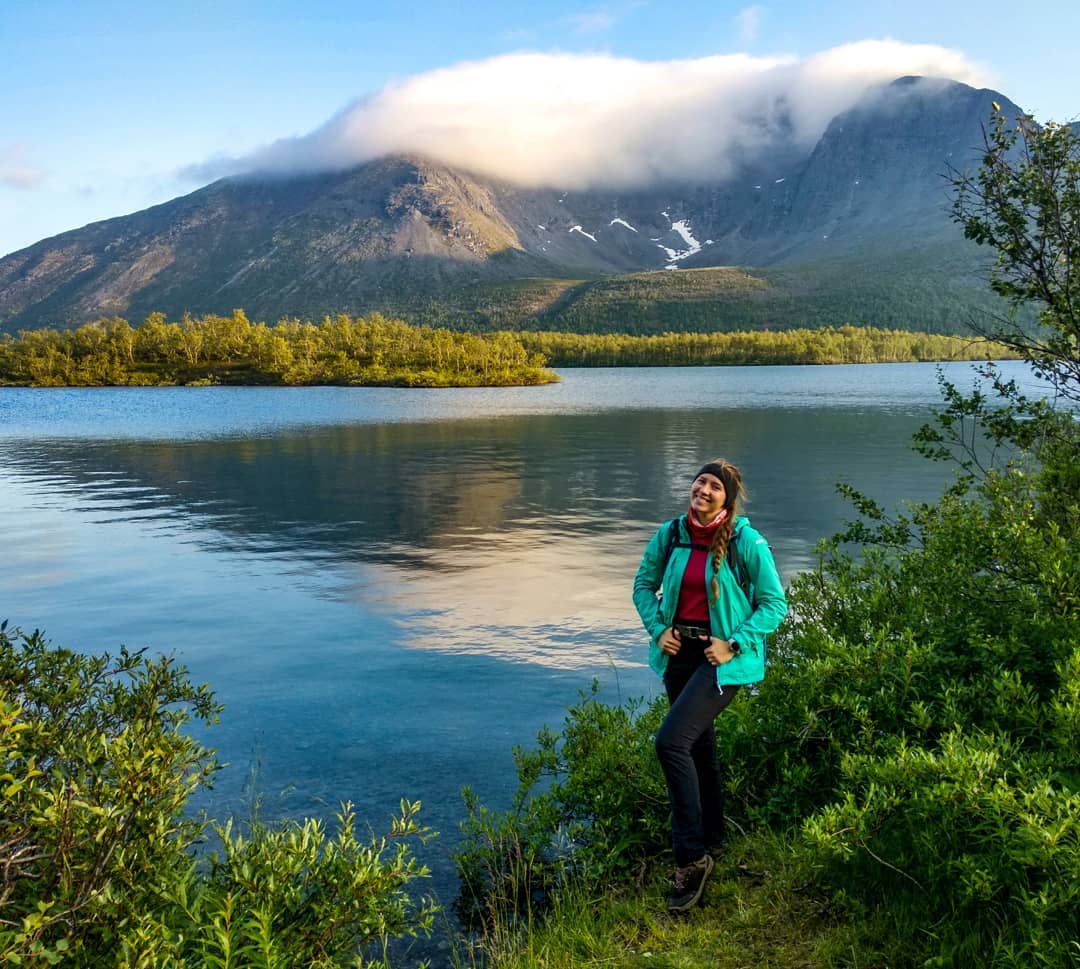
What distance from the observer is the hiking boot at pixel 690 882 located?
271 inches

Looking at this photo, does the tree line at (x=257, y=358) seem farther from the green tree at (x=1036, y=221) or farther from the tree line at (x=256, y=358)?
the green tree at (x=1036, y=221)

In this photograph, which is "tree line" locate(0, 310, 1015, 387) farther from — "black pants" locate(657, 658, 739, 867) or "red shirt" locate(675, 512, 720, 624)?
"black pants" locate(657, 658, 739, 867)

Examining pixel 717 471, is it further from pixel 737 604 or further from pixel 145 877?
pixel 145 877

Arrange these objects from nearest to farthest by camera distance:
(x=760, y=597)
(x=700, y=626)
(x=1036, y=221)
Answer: (x=760, y=597)
(x=700, y=626)
(x=1036, y=221)

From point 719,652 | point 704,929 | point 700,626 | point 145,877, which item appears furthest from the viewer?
point 700,626

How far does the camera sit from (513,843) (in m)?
8.30

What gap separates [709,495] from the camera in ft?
23.2

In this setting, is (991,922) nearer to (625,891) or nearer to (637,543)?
(625,891)

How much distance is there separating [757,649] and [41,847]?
523cm

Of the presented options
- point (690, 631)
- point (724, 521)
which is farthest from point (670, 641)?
point (724, 521)

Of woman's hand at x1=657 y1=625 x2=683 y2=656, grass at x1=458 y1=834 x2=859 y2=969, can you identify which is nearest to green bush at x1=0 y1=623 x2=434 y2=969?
grass at x1=458 y1=834 x2=859 y2=969

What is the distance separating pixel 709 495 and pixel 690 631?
1.14m

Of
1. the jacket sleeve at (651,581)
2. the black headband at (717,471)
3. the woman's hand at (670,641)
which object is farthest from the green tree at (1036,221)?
the woman's hand at (670,641)

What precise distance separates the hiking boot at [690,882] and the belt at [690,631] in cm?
179
